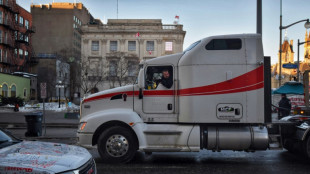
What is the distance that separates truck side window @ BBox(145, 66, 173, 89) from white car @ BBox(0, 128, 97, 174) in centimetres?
358

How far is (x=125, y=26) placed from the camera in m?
71.5

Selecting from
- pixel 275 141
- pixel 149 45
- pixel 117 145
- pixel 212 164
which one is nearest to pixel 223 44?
pixel 275 141

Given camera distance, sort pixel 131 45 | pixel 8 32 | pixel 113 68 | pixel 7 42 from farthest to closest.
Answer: pixel 131 45 < pixel 113 68 < pixel 8 32 < pixel 7 42

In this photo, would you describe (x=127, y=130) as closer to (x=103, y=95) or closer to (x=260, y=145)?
(x=103, y=95)

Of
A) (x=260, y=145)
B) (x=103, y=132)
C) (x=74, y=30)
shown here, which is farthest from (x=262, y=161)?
(x=74, y=30)

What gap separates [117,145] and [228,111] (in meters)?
2.96

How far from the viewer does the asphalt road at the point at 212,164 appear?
299 inches

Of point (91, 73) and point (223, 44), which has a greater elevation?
point (91, 73)

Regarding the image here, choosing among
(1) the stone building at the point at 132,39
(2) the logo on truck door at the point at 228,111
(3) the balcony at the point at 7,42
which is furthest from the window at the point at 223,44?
(1) the stone building at the point at 132,39

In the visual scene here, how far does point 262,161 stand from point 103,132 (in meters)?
4.35

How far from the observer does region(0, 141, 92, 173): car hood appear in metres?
4.12

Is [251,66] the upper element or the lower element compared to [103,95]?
upper

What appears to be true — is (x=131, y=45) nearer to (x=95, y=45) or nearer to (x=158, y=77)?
Result: (x=95, y=45)

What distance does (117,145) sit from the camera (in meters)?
8.30
